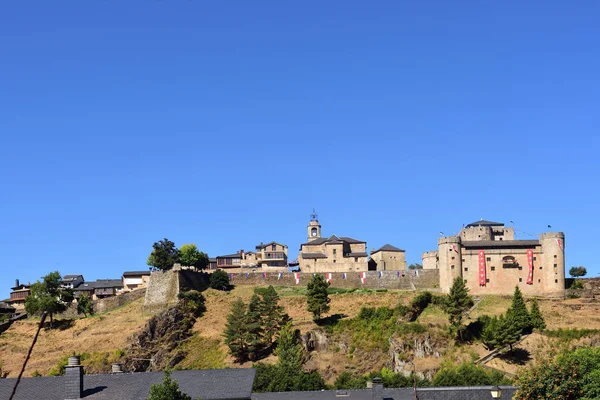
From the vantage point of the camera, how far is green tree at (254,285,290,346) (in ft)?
289

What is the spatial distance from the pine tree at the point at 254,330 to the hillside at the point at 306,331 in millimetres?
2742

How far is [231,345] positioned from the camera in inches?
3374

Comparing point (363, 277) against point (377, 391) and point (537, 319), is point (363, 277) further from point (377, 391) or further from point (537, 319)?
point (377, 391)

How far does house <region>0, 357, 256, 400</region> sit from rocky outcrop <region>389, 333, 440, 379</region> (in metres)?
36.1

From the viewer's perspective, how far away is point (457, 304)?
8631cm

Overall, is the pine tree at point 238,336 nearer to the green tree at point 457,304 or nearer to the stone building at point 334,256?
the green tree at point 457,304

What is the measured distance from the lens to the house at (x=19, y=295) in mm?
123800

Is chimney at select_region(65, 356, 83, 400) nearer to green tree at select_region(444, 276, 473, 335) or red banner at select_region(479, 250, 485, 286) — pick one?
green tree at select_region(444, 276, 473, 335)

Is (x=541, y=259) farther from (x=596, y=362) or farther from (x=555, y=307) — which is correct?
(x=596, y=362)

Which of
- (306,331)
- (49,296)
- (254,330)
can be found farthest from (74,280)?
(306,331)

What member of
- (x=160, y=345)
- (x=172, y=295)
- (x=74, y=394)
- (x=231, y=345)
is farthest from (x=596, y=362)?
(x=172, y=295)

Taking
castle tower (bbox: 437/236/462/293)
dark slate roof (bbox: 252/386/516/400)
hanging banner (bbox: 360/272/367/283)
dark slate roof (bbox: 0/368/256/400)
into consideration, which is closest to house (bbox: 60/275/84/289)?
hanging banner (bbox: 360/272/367/283)

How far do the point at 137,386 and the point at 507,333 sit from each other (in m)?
45.9

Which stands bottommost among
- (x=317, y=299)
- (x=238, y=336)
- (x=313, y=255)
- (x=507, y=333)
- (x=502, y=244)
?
(x=238, y=336)
